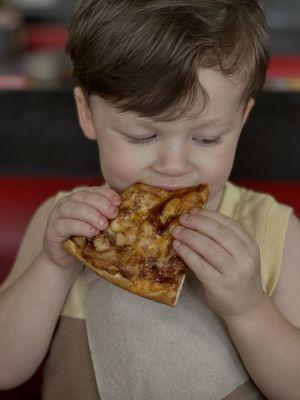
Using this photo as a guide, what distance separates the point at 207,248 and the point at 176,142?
6.7 inches

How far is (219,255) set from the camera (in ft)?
3.81

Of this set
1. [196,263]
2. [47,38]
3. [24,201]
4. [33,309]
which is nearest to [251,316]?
[196,263]

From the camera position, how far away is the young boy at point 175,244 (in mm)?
1177

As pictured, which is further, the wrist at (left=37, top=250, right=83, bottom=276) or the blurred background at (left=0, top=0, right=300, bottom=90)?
the blurred background at (left=0, top=0, right=300, bottom=90)

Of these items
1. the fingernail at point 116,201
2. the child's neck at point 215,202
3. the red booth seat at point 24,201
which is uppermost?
the fingernail at point 116,201

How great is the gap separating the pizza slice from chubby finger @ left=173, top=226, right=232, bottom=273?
0.12ft

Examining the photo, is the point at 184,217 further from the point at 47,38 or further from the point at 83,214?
the point at 47,38

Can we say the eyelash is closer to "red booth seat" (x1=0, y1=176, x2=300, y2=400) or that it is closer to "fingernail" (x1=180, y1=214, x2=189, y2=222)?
"fingernail" (x1=180, y1=214, x2=189, y2=222)

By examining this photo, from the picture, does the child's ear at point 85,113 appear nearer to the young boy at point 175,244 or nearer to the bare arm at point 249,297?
the young boy at point 175,244

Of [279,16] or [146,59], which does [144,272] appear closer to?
[146,59]

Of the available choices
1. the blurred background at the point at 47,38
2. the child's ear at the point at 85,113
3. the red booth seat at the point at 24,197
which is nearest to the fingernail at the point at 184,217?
the child's ear at the point at 85,113

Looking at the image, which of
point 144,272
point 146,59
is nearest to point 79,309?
point 144,272

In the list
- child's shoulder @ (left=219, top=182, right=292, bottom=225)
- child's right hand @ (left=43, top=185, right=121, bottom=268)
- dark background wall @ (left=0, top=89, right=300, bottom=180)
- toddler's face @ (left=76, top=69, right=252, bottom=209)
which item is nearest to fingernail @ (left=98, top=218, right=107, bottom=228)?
child's right hand @ (left=43, top=185, right=121, bottom=268)

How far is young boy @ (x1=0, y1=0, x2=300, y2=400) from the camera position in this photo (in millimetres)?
1177
